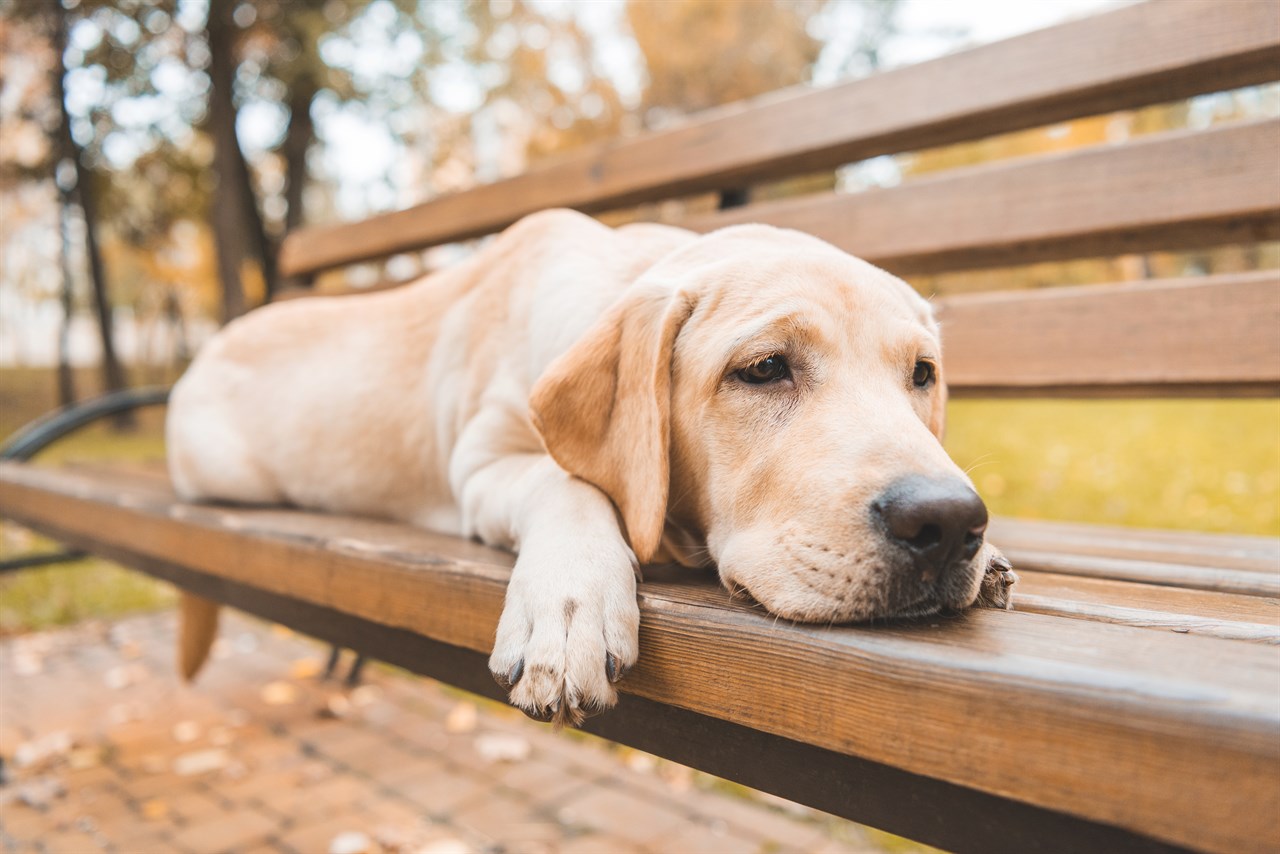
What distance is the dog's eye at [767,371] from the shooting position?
1731 millimetres

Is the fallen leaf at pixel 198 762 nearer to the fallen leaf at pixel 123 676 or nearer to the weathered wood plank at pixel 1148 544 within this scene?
the fallen leaf at pixel 123 676

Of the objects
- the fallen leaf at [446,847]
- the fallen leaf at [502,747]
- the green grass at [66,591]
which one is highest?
the fallen leaf at [446,847]

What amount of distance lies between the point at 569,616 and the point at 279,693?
3.77 m

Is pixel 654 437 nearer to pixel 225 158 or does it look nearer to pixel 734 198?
pixel 734 198

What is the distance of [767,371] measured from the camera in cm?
174

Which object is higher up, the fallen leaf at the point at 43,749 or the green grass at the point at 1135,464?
the fallen leaf at the point at 43,749

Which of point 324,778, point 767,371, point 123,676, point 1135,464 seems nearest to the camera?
point 767,371

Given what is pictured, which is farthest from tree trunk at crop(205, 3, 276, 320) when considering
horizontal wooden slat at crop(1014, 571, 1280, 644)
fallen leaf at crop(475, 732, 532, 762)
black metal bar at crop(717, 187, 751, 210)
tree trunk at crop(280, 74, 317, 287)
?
horizontal wooden slat at crop(1014, 571, 1280, 644)

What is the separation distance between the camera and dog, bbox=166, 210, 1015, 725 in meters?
1.32

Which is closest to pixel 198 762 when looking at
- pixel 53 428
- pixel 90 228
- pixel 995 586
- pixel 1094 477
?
pixel 53 428

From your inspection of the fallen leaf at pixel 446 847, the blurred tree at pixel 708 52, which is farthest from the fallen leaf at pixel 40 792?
the blurred tree at pixel 708 52

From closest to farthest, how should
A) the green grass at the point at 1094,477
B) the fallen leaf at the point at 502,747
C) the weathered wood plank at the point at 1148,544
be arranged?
the weathered wood plank at the point at 1148,544, the fallen leaf at the point at 502,747, the green grass at the point at 1094,477

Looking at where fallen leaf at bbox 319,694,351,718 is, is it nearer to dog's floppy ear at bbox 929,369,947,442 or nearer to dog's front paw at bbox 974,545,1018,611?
dog's floppy ear at bbox 929,369,947,442

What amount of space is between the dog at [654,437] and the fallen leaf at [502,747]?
136 centimetres
